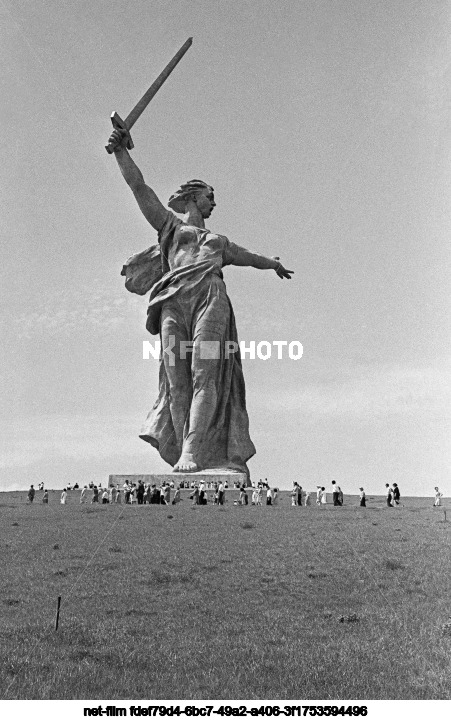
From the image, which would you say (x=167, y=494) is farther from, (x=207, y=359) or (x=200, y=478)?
(x=207, y=359)

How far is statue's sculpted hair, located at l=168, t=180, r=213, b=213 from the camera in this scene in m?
31.3

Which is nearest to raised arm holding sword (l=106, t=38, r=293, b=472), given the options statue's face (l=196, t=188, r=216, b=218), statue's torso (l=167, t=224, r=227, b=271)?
statue's torso (l=167, t=224, r=227, b=271)

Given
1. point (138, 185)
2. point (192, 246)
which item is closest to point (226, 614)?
point (192, 246)

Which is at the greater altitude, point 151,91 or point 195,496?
point 151,91

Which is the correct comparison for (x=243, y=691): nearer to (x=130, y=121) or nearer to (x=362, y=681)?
(x=362, y=681)

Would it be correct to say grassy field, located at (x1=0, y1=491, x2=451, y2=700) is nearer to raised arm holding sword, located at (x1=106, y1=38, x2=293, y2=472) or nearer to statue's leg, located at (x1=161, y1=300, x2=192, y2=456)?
raised arm holding sword, located at (x1=106, y1=38, x2=293, y2=472)

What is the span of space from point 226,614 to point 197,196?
26033 millimetres

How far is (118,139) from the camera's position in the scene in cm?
2631

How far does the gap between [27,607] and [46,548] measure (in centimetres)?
427

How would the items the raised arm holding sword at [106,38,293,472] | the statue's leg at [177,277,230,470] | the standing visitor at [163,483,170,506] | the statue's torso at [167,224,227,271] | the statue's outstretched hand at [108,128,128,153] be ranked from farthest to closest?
1. the statue's torso at [167,224,227,271]
2. the raised arm holding sword at [106,38,293,472]
3. the statue's leg at [177,277,230,470]
4. the statue's outstretched hand at [108,128,128,153]
5. the standing visitor at [163,483,170,506]

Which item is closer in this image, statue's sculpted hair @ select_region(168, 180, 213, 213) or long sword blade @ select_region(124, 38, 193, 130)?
long sword blade @ select_region(124, 38, 193, 130)

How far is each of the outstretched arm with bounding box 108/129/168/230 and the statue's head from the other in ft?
5.34

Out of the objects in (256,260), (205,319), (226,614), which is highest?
(256,260)
